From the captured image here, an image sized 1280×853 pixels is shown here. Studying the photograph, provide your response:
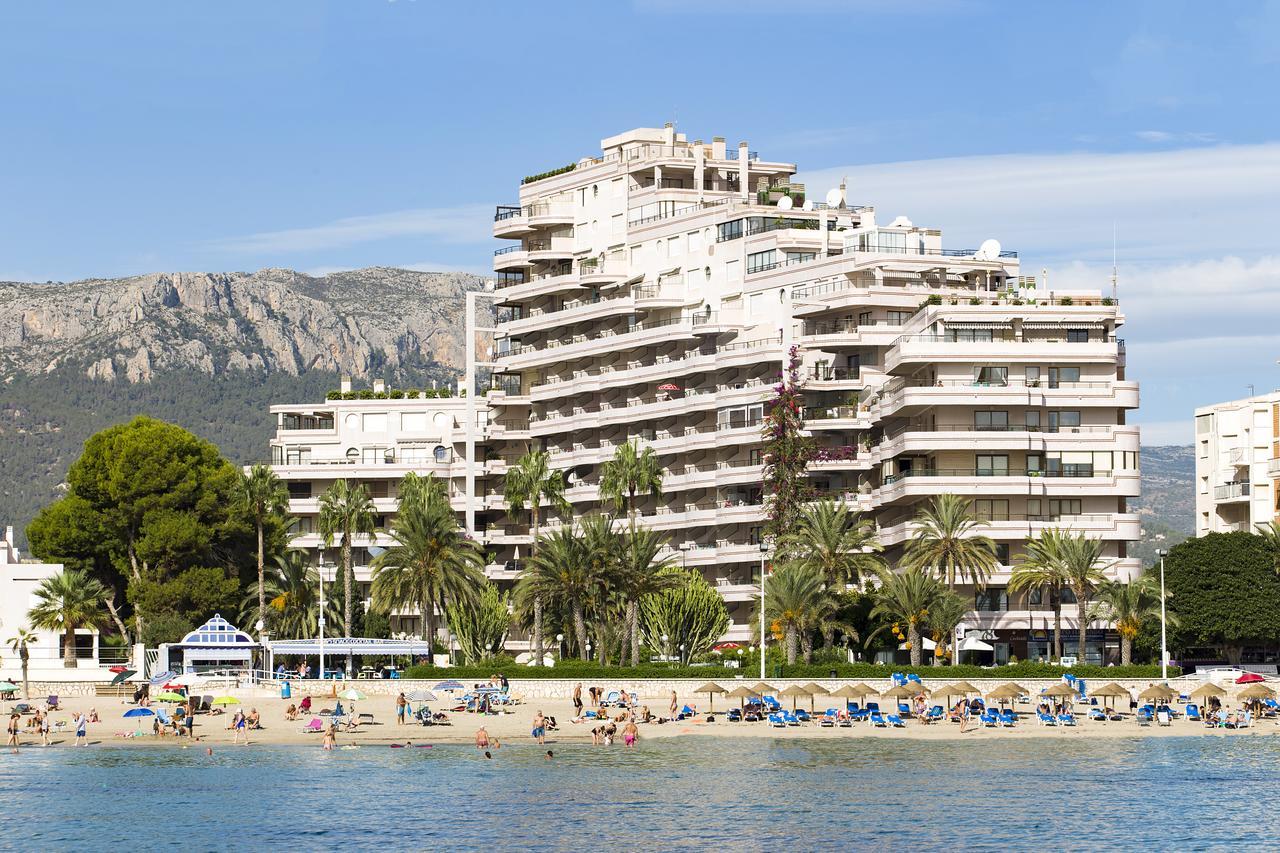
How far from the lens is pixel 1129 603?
11694cm

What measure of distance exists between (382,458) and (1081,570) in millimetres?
65438

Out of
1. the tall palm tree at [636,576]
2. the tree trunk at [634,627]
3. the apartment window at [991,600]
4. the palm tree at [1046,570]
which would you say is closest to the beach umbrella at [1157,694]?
the palm tree at [1046,570]

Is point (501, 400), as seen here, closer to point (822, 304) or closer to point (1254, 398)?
point (822, 304)

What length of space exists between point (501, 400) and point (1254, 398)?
60.0 metres

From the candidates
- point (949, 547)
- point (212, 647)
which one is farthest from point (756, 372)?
point (212, 647)

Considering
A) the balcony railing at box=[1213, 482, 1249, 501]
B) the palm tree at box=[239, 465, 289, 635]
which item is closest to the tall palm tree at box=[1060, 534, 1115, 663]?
the balcony railing at box=[1213, 482, 1249, 501]

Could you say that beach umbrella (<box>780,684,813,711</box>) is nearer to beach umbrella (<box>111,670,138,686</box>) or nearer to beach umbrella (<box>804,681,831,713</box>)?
beach umbrella (<box>804,681,831,713</box>)

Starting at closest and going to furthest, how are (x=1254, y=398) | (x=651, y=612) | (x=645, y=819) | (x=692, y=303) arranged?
(x=645, y=819) < (x=651, y=612) < (x=692, y=303) < (x=1254, y=398)

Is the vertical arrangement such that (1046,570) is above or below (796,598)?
above

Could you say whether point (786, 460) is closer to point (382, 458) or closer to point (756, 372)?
point (756, 372)

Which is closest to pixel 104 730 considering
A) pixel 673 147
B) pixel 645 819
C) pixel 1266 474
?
A: pixel 645 819

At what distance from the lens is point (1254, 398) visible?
527 ft

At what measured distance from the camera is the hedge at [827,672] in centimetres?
11212

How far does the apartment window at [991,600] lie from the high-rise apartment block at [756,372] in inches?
7.8
